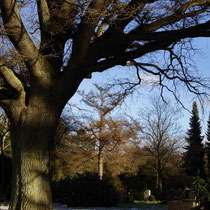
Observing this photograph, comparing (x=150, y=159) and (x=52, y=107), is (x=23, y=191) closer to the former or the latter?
(x=52, y=107)

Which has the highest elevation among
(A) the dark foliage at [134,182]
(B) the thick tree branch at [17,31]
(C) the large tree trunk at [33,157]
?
(B) the thick tree branch at [17,31]

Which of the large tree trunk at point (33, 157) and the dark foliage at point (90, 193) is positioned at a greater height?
the large tree trunk at point (33, 157)

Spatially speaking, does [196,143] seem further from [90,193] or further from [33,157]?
[33,157]

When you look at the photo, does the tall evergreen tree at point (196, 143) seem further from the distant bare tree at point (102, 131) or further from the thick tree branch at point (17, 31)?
the thick tree branch at point (17, 31)

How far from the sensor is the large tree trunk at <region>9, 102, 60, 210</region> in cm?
552

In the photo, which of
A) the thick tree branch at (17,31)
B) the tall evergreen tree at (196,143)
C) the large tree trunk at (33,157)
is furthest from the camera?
the tall evergreen tree at (196,143)

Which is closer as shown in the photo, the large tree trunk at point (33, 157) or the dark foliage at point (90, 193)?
the large tree trunk at point (33, 157)

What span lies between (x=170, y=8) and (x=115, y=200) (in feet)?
35.1

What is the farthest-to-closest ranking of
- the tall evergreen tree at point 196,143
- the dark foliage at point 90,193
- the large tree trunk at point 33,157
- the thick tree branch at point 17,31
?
the tall evergreen tree at point 196,143 → the dark foliage at point 90,193 → the thick tree branch at point 17,31 → the large tree trunk at point 33,157

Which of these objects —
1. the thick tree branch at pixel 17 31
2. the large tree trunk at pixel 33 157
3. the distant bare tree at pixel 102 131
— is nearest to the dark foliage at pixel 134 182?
the distant bare tree at pixel 102 131

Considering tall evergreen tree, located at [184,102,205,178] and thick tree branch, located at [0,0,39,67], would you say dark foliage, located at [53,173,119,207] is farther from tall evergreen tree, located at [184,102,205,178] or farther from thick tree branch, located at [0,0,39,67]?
tall evergreen tree, located at [184,102,205,178]

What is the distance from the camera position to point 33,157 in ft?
18.5

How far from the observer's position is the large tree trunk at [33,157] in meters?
5.52

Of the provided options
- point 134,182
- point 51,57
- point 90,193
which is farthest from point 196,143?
A: point 51,57
